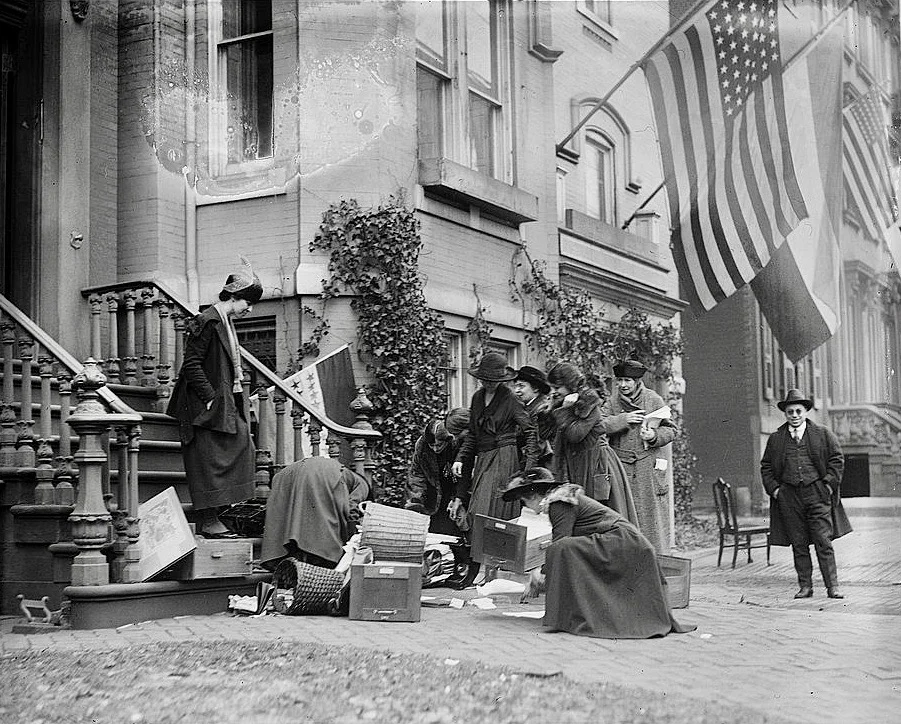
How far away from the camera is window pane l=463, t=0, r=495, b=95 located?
564 inches

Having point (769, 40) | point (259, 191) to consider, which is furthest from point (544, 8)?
point (259, 191)

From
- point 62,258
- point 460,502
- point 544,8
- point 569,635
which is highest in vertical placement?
point 544,8

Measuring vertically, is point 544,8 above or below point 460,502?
above

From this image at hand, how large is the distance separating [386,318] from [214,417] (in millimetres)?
3392

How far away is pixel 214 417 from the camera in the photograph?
29.4ft

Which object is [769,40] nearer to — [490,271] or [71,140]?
[490,271]

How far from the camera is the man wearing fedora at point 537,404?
979 cm

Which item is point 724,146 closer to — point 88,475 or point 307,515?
point 307,515

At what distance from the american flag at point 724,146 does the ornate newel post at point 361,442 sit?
394cm

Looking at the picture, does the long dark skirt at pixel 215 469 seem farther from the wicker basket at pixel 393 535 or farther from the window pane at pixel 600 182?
the window pane at pixel 600 182

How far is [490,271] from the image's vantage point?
46.2ft

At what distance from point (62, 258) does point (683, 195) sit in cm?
682

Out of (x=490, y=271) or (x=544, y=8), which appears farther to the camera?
(x=544, y=8)

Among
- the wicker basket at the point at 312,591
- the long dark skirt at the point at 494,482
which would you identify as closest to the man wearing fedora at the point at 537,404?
the long dark skirt at the point at 494,482
